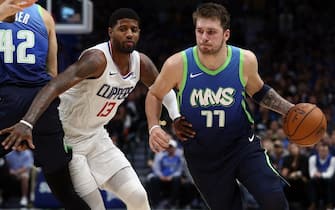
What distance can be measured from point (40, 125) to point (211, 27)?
55.2 inches

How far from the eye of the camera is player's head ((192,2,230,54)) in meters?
5.49

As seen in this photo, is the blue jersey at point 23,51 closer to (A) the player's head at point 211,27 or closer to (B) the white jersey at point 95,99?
(B) the white jersey at point 95,99

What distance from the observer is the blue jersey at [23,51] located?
534 centimetres

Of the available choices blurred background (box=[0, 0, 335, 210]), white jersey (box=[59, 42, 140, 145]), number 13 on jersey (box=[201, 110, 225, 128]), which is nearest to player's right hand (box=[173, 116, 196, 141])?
number 13 on jersey (box=[201, 110, 225, 128])

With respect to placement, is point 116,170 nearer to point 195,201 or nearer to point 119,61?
point 119,61

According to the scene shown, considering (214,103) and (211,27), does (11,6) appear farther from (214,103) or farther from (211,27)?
(214,103)

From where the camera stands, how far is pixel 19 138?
194 inches

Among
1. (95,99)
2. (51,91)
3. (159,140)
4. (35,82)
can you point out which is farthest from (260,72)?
(51,91)

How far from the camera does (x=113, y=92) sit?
598 cm

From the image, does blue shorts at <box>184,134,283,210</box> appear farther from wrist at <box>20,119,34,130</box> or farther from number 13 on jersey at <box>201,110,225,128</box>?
wrist at <box>20,119,34,130</box>

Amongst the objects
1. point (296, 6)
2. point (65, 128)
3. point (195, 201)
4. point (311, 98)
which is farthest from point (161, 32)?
point (65, 128)

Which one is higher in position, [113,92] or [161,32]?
[113,92]

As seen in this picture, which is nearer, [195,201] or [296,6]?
[195,201]

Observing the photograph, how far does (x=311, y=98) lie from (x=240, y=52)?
9.64 metres
